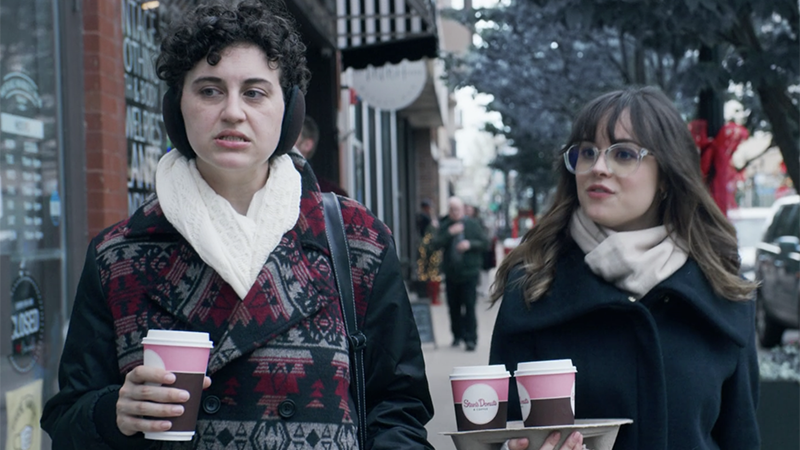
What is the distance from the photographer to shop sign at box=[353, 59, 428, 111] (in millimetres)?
12367

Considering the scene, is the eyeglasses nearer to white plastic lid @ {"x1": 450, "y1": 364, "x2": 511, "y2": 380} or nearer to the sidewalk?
white plastic lid @ {"x1": 450, "y1": 364, "x2": 511, "y2": 380}

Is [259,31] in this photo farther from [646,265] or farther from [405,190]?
[405,190]

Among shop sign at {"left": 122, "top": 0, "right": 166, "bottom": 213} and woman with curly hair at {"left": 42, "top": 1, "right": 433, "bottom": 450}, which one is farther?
shop sign at {"left": 122, "top": 0, "right": 166, "bottom": 213}

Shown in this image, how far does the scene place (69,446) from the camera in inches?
93.4

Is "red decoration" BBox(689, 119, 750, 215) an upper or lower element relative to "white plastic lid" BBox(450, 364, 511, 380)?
upper

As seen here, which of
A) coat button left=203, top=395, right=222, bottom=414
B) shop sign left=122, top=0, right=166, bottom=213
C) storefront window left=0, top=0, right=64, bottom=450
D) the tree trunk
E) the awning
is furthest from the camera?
the awning

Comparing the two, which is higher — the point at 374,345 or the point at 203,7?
the point at 203,7

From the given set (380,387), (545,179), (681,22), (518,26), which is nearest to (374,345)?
(380,387)

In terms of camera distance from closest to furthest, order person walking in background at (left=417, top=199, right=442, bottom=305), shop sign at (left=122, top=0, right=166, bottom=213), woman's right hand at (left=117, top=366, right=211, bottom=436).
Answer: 1. woman's right hand at (left=117, top=366, right=211, bottom=436)
2. shop sign at (left=122, top=0, right=166, bottom=213)
3. person walking in background at (left=417, top=199, right=442, bottom=305)

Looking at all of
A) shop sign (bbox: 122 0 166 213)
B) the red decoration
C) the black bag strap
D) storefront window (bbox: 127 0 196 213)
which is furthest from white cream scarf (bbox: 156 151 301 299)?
the red decoration

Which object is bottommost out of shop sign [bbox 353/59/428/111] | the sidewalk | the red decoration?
the sidewalk

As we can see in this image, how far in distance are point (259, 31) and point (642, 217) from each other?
1.36 m

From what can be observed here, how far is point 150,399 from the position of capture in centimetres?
204

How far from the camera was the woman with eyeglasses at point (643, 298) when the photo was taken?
2.86 metres
